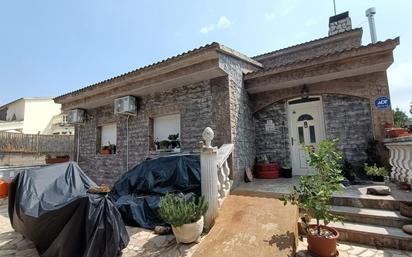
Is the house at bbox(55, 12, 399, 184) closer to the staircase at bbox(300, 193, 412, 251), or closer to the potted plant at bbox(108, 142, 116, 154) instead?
the potted plant at bbox(108, 142, 116, 154)

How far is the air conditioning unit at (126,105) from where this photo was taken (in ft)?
25.7

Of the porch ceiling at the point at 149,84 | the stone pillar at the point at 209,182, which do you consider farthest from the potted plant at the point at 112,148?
the stone pillar at the point at 209,182

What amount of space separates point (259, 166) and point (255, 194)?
198cm

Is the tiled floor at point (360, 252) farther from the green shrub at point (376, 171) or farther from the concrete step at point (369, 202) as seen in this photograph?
the green shrub at point (376, 171)

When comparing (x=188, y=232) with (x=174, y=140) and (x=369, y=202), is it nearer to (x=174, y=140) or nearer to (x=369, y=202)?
(x=369, y=202)

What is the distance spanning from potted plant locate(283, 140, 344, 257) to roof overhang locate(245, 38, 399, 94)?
3.50 meters

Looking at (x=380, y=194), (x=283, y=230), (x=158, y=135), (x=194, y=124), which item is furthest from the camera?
(x=158, y=135)

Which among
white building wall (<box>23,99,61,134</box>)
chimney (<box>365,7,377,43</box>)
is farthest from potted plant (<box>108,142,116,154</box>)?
white building wall (<box>23,99,61,134</box>)

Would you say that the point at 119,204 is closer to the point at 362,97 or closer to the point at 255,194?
the point at 255,194

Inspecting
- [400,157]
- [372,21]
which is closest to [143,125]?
[400,157]

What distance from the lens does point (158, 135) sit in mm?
7914

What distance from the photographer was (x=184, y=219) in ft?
11.2

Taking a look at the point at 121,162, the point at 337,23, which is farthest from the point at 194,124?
the point at 337,23

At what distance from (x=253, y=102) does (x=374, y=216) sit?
15.5 feet
